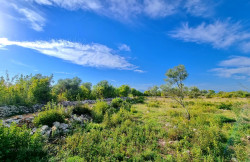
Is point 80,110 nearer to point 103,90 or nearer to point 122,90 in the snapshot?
A: point 103,90

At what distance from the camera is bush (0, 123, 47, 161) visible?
7.25 feet

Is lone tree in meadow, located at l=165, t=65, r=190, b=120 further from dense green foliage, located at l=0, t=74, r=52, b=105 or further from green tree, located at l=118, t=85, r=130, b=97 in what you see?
green tree, located at l=118, t=85, r=130, b=97

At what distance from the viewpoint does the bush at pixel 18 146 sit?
221 cm

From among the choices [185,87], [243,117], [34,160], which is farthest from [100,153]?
[243,117]

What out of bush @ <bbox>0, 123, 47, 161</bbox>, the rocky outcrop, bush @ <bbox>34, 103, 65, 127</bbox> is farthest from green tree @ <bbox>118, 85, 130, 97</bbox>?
bush @ <bbox>0, 123, 47, 161</bbox>

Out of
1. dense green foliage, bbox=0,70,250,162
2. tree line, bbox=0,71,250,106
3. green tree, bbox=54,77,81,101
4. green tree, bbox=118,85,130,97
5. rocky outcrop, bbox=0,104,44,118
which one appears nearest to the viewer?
dense green foliage, bbox=0,70,250,162

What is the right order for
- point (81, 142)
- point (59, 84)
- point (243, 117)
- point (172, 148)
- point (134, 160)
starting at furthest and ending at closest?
1. point (59, 84)
2. point (243, 117)
3. point (172, 148)
4. point (81, 142)
5. point (134, 160)

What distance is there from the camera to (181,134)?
4203mm

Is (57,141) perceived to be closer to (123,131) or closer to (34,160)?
(34,160)

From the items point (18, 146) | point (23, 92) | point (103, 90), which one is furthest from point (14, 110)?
point (103, 90)

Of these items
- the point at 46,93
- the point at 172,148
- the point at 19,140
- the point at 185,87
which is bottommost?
the point at 172,148

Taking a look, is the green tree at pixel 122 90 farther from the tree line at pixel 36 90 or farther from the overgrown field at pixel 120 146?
the overgrown field at pixel 120 146

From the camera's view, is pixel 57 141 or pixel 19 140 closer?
pixel 19 140

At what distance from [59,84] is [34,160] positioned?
43.8 feet
